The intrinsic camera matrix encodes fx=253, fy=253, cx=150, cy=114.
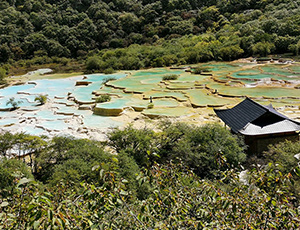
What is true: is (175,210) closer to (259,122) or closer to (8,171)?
(8,171)

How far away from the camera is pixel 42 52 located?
141 feet

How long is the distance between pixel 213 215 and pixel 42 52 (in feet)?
152

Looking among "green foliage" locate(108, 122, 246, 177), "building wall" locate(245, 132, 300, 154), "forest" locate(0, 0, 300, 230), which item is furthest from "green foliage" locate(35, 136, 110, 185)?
"building wall" locate(245, 132, 300, 154)

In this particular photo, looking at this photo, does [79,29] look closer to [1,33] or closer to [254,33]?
[1,33]

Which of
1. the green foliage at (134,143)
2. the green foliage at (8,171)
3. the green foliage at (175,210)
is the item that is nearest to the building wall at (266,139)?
the green foliage at (134,143)

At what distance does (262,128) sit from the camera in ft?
27.4

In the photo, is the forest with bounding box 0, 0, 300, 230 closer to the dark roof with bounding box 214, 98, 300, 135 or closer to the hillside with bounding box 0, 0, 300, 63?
the hillside with bounding box 0, 0, 300, 63

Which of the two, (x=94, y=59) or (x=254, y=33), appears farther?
(x=254, y=33)

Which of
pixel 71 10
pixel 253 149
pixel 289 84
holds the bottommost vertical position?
pixel 289 84

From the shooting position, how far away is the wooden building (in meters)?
8.29

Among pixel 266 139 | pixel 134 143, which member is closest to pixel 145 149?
pixel 134 143

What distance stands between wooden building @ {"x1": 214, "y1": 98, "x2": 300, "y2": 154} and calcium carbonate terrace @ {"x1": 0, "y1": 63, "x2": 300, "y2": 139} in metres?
4.27

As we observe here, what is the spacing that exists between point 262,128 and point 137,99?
366 inches

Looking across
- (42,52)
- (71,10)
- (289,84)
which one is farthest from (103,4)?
(289,84)
